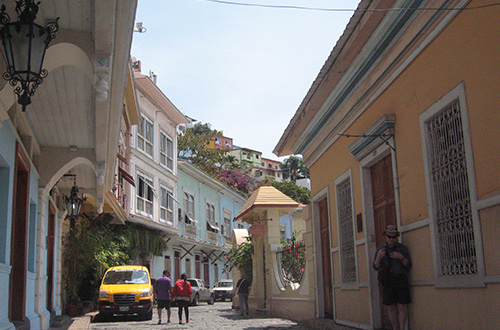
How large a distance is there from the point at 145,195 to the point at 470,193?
79.3ft

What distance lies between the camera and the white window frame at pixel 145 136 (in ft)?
92.3

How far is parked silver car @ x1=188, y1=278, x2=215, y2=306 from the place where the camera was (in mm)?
30575

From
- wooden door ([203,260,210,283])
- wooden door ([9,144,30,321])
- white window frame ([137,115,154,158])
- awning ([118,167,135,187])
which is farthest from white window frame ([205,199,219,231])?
wooden door ([9,144,30,321])

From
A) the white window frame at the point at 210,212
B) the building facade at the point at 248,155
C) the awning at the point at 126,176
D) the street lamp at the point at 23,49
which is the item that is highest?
the building facade at the point at 248,155

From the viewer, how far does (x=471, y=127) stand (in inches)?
217

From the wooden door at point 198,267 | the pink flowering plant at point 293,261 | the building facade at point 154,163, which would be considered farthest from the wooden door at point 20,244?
the wooden door at point 198,267

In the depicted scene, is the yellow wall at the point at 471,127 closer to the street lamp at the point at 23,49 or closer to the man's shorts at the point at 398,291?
the man's shorts at the point at 398,291

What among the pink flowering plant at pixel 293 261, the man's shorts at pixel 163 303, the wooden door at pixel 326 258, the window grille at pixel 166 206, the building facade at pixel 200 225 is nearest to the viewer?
the wooden door at pixel 326 258

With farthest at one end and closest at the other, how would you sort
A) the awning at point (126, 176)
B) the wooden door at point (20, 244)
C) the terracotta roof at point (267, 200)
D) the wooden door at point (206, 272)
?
the wooden door at point (206, 272)
the awning at point (126, 176)
the terracotta roof at point (267, 200)
the wooden door at point (20, 244)

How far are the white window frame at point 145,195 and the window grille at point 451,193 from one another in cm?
2189

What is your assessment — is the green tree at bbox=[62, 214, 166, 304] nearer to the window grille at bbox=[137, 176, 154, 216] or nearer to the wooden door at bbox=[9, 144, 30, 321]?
the window grille at bbox=[137, 176, 154, 216]

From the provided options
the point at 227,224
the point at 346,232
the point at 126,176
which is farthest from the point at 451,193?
the point at 227,224

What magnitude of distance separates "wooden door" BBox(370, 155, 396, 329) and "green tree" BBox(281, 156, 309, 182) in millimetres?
84650

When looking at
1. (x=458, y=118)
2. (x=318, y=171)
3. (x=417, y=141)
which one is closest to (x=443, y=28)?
(x=458, y=118)
